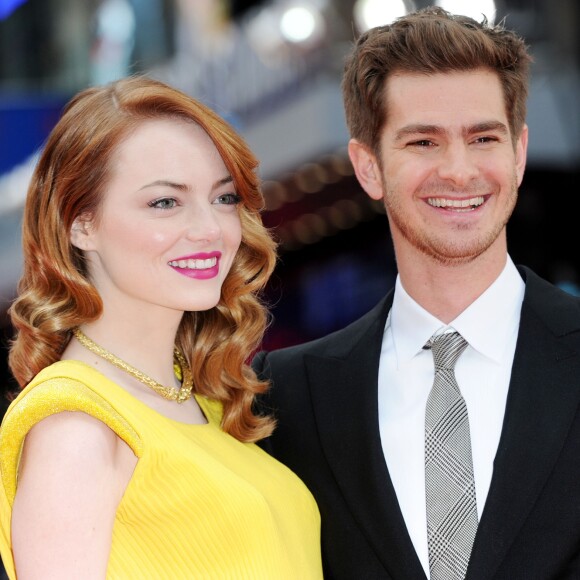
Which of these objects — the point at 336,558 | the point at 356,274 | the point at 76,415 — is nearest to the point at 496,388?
the point at 336,558

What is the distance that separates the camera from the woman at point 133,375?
249 cm

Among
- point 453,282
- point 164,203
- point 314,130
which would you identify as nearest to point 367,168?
point 453,282

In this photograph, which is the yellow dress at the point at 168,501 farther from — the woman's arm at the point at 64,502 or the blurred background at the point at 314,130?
the blurred background at the point at 314,130

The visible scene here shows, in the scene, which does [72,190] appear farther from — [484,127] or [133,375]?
[484,127]

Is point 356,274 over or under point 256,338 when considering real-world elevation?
under

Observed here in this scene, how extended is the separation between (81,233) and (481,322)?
3.50 ft

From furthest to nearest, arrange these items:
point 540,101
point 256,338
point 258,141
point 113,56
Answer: point 113,56 → point 258,141 → point 540,101 → point 256,338

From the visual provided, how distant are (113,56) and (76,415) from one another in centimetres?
1197

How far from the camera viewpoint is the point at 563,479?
2.69 meters

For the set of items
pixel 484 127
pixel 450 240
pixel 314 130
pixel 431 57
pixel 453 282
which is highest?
pixel 431 57

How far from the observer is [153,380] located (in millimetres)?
2971

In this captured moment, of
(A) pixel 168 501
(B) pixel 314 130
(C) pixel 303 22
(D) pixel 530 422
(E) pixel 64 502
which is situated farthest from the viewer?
(B) pixel 314 130

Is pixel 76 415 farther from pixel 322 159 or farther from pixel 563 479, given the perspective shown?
pixel 322 159

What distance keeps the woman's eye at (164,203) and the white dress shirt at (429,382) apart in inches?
28.6
